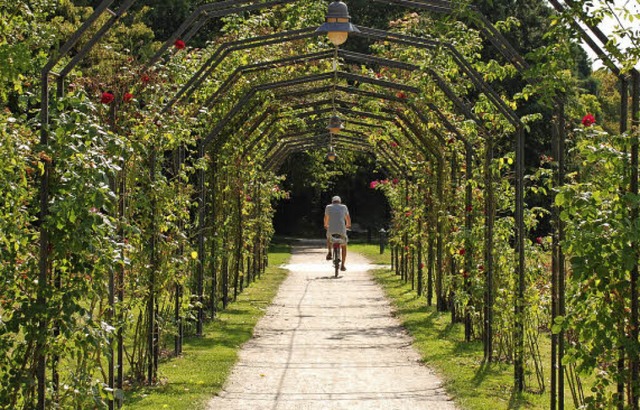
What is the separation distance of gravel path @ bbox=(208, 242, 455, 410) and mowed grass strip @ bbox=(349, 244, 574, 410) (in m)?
0.16

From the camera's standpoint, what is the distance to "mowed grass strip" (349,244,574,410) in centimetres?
845

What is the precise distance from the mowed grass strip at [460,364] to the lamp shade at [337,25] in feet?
10.1

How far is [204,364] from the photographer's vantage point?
33.4ft

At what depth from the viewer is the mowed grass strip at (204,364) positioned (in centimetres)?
832

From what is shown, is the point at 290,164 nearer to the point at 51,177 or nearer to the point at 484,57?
the point at 484,57

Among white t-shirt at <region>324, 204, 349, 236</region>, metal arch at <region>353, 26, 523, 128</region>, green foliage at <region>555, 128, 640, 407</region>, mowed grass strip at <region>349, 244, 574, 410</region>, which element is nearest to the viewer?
green foliage at <region>555, 128, 640, 407</region>

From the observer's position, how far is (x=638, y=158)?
19.1 feet

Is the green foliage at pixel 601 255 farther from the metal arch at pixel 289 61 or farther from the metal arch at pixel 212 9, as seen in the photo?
the metal arch at pixel 289 61

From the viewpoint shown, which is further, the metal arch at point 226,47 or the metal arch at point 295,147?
the metal arch at point 295,147

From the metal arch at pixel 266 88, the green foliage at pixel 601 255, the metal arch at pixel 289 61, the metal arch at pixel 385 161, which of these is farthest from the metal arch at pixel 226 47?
the metal arch at pixel 385 161

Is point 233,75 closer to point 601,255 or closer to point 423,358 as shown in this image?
point 423,358

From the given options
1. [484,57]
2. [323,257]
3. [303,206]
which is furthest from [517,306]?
[303,206]

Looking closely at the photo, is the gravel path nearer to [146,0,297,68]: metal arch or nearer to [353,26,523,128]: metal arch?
[353,26,523,128]: metal arch

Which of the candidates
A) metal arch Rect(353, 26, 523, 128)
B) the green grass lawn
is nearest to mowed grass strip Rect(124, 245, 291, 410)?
the green grass lawn
